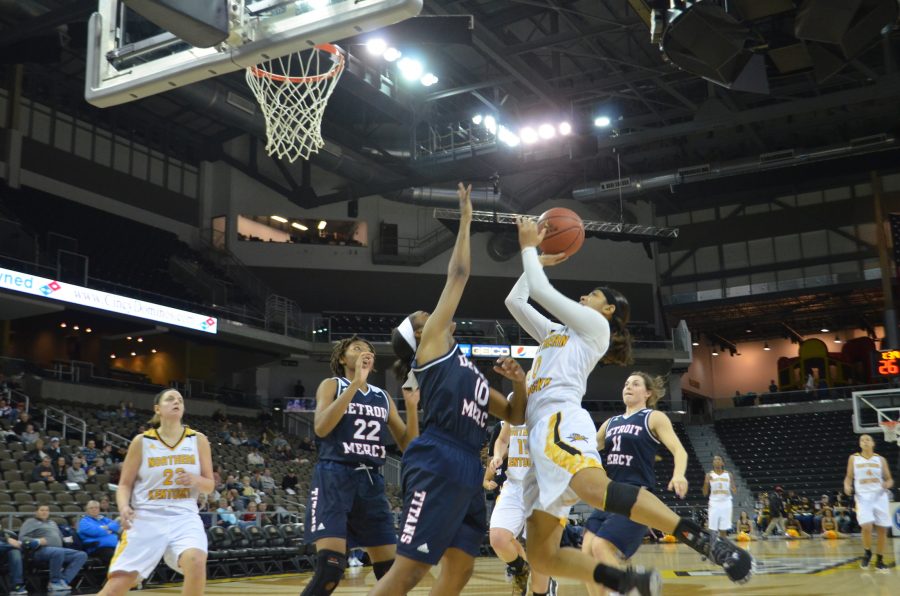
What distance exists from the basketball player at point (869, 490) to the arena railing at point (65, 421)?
1442cm

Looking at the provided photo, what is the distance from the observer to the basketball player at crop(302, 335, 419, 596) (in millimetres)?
5402

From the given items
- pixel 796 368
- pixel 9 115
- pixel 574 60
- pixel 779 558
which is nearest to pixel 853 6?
pixel 779 558

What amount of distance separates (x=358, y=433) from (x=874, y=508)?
321 inches

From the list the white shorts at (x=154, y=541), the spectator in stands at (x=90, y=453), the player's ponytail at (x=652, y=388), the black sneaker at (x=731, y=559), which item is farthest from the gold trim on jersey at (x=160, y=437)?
the spectator in stands at (x=90, y=453)

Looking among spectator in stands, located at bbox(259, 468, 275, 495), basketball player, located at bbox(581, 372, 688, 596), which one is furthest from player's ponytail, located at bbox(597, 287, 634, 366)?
spectator in stands, located at bbox(259, 468, 275, 495)

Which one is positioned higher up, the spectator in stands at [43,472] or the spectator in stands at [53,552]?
the spectator in stands at [43,472]

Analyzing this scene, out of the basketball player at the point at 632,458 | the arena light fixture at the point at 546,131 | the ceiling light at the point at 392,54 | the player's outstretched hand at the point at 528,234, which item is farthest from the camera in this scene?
the arena light fixture at the point at 546,131

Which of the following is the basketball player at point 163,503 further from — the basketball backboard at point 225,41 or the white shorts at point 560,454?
the basketball backboard at point 225,41

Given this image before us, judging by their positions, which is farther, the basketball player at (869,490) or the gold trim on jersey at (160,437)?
the basketball player at (869,490)

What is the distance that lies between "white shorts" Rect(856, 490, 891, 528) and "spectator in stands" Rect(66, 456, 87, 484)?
1210cm

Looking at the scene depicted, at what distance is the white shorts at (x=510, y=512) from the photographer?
22.6 feet

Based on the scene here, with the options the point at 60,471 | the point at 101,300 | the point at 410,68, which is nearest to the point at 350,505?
the point at 60,471

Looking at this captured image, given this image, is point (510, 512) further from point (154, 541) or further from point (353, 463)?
point (154, 541)

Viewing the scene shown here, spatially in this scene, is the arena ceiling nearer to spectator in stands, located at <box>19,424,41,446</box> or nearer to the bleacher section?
spectator in stands, located at <box>19,424,41,446</box>
